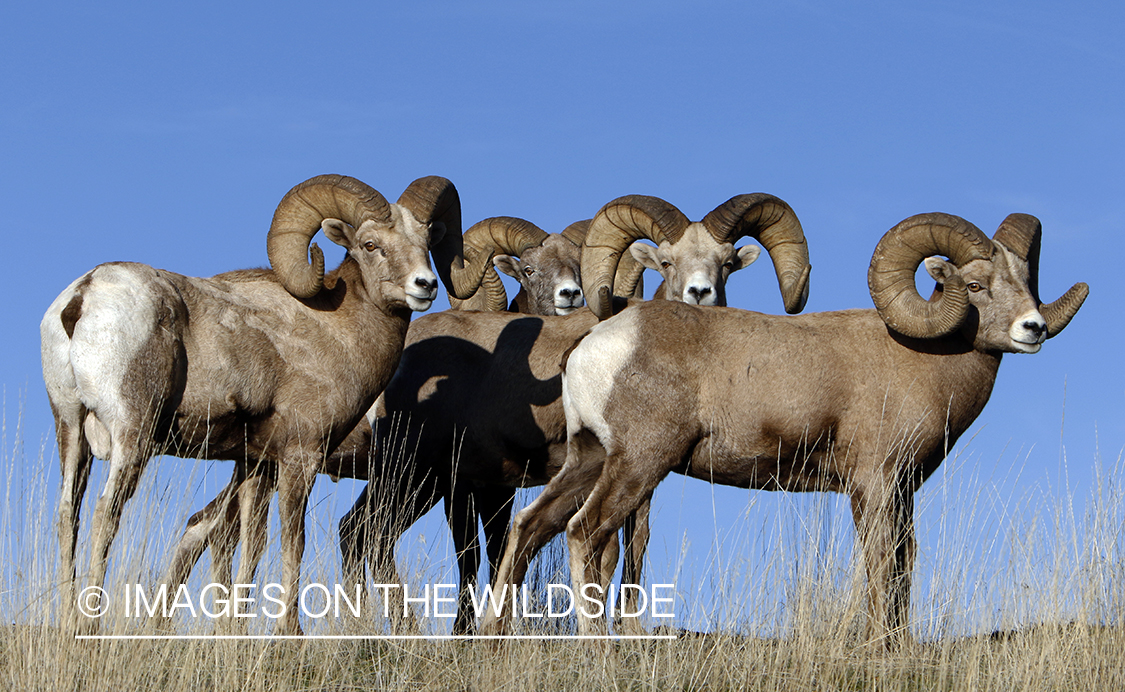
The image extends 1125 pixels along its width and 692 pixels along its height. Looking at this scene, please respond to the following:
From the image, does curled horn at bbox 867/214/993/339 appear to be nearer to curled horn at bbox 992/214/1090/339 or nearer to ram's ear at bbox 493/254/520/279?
curled horn at bbox 992/214/1090/339

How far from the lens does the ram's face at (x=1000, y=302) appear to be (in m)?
10.2

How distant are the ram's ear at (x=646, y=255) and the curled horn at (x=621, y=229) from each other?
211mm

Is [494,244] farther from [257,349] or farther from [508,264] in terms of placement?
[257,349]

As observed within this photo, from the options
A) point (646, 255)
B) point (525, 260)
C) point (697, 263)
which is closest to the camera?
point (697, 263)

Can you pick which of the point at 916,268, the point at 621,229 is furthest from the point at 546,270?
the point at 916,268

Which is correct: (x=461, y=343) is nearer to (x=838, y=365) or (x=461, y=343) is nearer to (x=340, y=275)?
(x=340, y=275)

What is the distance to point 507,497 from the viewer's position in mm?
12727

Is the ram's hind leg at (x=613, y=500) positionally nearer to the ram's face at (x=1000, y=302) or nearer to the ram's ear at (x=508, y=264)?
the ram's face at (x=1000, y=302)

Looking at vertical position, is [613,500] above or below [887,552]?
above

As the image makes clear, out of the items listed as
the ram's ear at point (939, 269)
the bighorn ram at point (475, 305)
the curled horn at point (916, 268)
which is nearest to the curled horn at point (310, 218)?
the bighorn ram at point (475, 305)

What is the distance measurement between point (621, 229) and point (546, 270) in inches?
81.6

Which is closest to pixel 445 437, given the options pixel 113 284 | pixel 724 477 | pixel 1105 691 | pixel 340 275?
pixel 340 275

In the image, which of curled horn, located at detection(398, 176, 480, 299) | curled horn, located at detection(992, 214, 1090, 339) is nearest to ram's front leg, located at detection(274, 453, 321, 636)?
curled horn, located at detection(398, 176, 480, 299)

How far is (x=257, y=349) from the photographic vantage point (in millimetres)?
9891
